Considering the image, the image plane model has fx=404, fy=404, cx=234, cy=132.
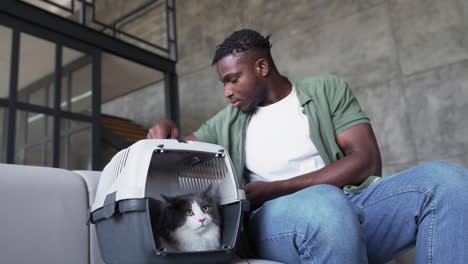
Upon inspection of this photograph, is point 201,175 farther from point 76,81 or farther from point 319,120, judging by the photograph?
point 76,81

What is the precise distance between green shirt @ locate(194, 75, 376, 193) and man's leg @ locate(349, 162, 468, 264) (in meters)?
0.09

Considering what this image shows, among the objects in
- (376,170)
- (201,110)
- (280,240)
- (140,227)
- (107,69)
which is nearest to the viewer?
(140,227)

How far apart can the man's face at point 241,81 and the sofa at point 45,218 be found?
473 mm

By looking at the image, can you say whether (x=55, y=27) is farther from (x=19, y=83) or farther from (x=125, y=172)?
(x=125, y=172)

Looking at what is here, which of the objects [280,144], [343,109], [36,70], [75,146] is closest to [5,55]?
[36,70]

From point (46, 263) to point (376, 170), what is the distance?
2.62 feet

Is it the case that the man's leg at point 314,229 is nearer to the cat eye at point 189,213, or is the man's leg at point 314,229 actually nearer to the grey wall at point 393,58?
the cat eye at point 189,213

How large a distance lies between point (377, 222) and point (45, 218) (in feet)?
2.44

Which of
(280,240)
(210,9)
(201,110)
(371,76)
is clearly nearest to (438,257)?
(280,240)

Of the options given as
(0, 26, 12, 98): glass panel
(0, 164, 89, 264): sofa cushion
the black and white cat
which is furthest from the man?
(0, 26, 12, 98): glass panel

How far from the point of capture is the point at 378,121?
159 inches

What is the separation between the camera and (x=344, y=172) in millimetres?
971

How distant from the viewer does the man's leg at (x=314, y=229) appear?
2.38 feet

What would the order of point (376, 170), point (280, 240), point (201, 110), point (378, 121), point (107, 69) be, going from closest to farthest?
point (280, 240) < point (376, 170) < point (378, 121) < point (107, 69) < point (201, 110)
